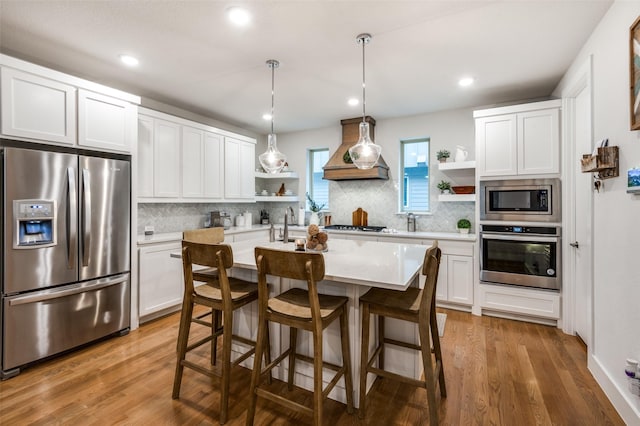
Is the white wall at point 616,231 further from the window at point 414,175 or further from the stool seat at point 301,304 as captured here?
the window at point 414,175

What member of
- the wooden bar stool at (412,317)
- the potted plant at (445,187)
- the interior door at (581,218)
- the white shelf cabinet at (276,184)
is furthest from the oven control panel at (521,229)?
the white shelf cabinet at (276,184)

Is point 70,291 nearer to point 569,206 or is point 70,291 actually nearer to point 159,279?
point 159,279

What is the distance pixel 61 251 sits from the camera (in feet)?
8.39

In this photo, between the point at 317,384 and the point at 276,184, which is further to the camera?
the point at 276,184

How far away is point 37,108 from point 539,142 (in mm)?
4688

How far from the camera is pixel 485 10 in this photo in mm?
2123

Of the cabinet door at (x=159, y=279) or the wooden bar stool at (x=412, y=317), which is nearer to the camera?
the wooden bar stool at (x=412, y=317)

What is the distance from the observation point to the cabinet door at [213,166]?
425 centimetres

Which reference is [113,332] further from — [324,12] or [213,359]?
[324,12]

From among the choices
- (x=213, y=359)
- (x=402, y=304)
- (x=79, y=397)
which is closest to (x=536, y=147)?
(x=402, y=304)

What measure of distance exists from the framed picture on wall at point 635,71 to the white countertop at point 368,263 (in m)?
1.42

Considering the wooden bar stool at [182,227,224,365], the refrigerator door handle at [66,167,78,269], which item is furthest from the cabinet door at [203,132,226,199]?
the refrigerator door handle at [66,167,78,269]

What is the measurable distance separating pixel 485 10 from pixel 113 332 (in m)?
4.14

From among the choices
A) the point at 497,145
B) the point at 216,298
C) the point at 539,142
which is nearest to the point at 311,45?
the point at 216,298
